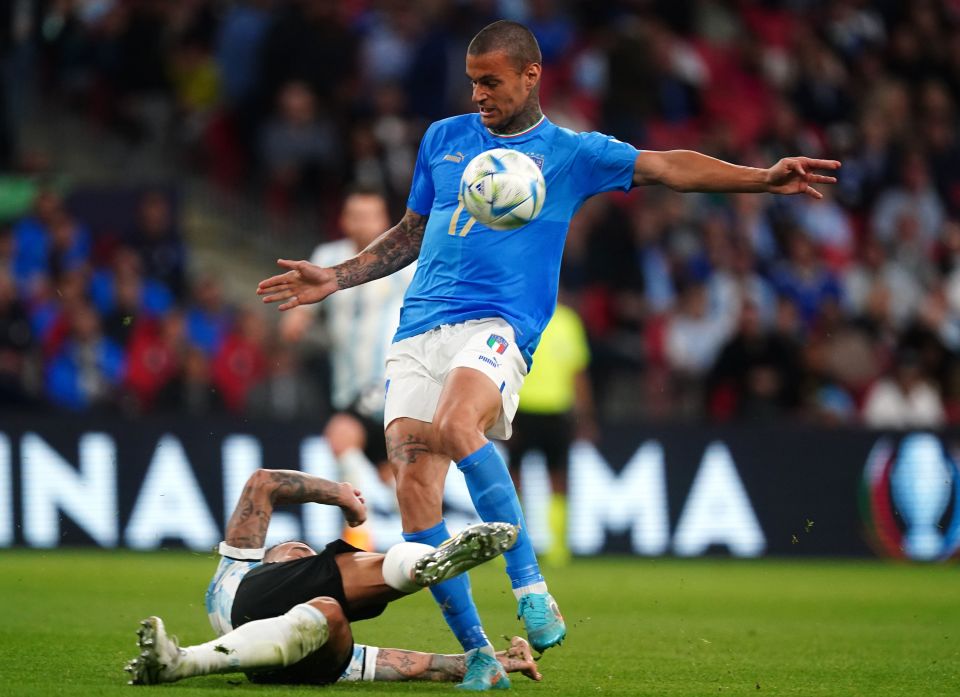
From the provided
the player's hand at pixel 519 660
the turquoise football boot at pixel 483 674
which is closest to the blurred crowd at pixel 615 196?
the player's hand at pixel 519 660

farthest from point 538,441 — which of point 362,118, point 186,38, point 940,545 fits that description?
point 186,38

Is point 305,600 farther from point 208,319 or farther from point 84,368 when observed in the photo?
point 208,319

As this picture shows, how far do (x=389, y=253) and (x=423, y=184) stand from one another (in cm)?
34

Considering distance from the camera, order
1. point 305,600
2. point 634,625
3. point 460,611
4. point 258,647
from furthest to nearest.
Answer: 1. point 634,625
2. point 460,611
3. point 305,600
4. point 258,647

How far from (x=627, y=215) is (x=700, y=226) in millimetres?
833

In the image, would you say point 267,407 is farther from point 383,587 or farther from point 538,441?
point 383,587

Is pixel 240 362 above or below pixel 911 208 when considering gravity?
below

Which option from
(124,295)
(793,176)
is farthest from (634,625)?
(124,295)

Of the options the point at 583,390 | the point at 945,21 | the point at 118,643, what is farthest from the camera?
the point at 945,21

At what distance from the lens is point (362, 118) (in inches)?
651

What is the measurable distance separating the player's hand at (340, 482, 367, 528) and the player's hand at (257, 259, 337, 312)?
799 mm

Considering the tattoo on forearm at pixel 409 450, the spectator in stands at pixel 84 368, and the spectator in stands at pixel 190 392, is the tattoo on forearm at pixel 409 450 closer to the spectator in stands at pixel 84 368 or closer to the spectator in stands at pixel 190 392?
the spectator in stands at pixel 190 392

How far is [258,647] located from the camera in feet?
19.1

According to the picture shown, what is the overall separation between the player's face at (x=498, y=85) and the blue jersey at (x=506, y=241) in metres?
0.13
